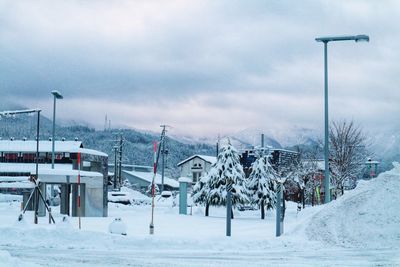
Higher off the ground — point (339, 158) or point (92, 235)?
point (339, 158)

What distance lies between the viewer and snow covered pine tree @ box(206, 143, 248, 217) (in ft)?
118

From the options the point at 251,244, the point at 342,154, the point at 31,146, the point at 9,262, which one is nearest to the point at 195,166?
the point at 31,146

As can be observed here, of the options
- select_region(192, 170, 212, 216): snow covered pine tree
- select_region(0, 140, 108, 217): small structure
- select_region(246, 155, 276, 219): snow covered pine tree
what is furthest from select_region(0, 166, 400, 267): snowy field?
select_region(192, 170, 212, 216): snow covered pine tree

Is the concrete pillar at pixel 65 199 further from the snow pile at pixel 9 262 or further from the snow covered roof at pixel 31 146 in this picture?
the snow covered roof at pixel 31 146

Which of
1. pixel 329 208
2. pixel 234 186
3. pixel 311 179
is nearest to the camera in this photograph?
pixel 329 208

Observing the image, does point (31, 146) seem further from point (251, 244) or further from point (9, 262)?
point (9, 262)

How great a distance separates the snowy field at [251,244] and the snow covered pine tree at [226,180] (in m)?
15.5

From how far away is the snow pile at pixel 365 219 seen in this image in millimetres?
17328

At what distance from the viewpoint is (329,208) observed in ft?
66.1

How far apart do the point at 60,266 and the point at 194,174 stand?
8221 cm

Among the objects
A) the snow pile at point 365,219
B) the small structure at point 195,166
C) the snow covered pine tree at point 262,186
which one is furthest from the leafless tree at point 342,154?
the small structure at point 195,166

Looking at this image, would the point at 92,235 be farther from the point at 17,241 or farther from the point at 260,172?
the point at 260,172

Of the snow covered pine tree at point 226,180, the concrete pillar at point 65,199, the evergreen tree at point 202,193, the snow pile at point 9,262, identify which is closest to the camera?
the snow pile at point 9,262

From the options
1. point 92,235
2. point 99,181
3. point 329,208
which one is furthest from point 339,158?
point 92,235
